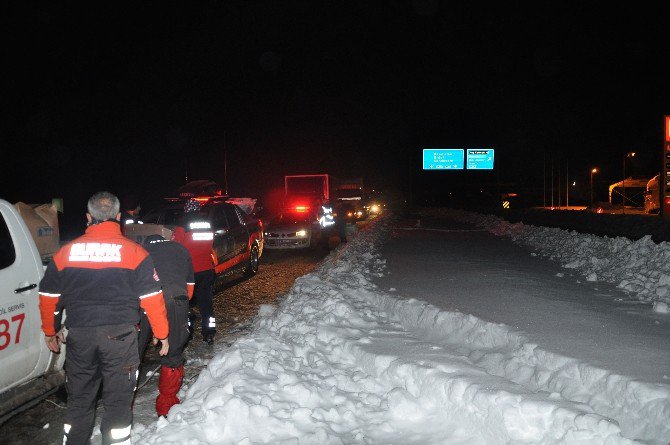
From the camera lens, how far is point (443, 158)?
49.2 metres

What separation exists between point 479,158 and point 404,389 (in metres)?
45.5

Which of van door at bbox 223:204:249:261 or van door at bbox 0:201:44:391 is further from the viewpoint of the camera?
van door at bbox 223:204:249:261

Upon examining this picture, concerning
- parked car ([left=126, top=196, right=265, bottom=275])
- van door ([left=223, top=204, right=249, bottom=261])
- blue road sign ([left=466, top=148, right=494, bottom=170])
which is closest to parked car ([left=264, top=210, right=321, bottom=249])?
parked car ([left=126, top=196, right=265, bottom=275])

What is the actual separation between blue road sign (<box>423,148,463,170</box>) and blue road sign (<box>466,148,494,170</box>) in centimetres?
76

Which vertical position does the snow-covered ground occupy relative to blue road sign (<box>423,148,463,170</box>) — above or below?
below

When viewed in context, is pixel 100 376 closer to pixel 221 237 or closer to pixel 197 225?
pixel 197 225

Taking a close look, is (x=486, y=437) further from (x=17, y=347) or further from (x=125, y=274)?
(x=17, y=347)

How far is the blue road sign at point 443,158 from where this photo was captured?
4897cm

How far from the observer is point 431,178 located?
282 ft

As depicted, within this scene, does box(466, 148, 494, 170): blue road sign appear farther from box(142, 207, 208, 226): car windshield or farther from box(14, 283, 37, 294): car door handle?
box(14, 283, 37, 294): car door handle

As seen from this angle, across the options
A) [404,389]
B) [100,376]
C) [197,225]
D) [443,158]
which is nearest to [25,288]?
[100,376]

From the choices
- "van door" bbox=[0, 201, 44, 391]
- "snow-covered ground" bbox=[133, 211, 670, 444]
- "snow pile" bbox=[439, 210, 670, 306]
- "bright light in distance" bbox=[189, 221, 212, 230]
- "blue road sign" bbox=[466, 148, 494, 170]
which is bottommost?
"snow-covered ground" bbox=[133, 211, 670, 444]

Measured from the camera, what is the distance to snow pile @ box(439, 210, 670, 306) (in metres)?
9.83

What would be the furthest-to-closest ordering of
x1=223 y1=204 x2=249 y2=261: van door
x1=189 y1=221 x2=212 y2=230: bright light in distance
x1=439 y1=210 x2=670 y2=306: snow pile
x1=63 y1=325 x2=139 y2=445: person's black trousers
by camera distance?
x1=223 y1=204 x2=249 y2=261: van door < x1=439 y1=210 x2=670 y2=306: snow pile < x1=189 y1=221 x2=212 y2=230: bright light in distance < x1=63 y1=325 x2=139 y2=445: person's black trousers
